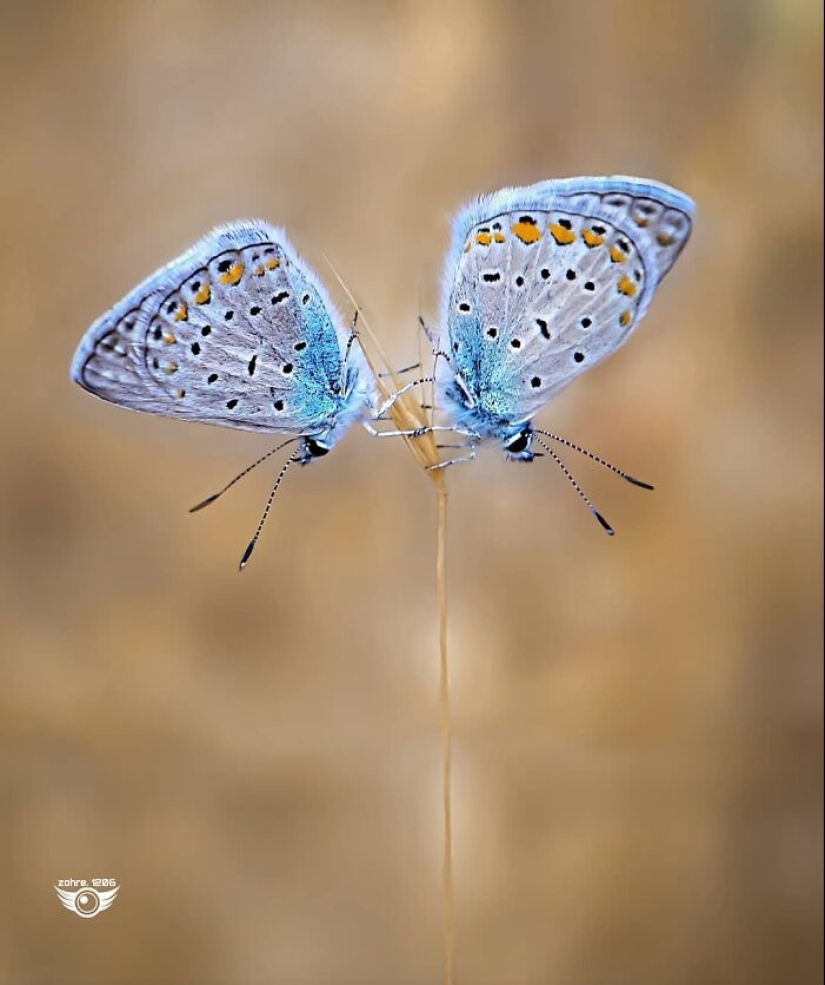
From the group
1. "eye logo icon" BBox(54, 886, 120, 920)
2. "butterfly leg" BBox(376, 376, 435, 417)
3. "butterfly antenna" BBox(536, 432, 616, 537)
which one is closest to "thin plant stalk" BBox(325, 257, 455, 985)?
"butterfly leg" BBox(376, 376, 435, 417)

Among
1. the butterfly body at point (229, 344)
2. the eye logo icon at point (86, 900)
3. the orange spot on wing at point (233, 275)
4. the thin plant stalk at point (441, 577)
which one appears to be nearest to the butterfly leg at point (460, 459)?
the thin plant stalk at point (441, 577)

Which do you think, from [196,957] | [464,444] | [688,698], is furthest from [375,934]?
[464,444]

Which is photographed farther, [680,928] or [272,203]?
[680,928]

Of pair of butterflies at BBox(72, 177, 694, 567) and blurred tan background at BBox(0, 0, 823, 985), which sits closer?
pair of butterflies at BBox(72, 177, 694, 567)

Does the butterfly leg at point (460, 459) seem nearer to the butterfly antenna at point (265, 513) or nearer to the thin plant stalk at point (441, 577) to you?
the thin plant stalk at point (441, 577)

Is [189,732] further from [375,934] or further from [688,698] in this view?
[688,698]

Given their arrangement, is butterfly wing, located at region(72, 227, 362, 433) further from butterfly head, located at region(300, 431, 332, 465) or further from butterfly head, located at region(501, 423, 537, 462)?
butterfly head, located at region(501, 423, 537, 462)

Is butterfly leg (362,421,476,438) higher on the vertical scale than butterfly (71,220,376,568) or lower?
lower
